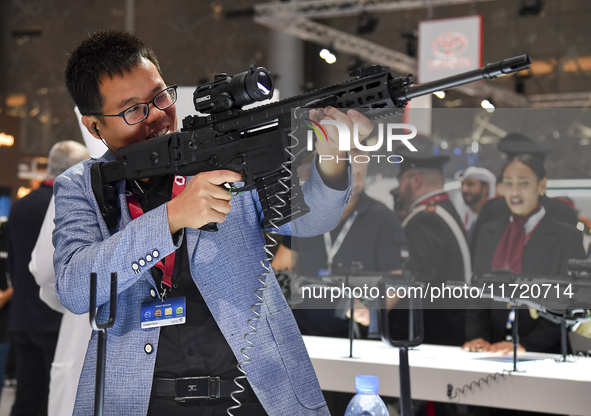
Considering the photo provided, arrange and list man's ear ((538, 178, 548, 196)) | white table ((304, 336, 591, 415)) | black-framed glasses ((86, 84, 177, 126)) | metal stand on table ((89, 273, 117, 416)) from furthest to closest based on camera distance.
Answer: man's ear ((538, 178, 548, 196)) → white table ((304, 336, 591, 415)) → black-framed glasses ((86, 84, 177, 126)) → metal stand on table ((89, 273, 117, 416))

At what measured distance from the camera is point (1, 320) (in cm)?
459

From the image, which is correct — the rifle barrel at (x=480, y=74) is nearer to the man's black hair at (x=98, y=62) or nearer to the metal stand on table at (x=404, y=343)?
the metal stand on table at (x=404, y=343)

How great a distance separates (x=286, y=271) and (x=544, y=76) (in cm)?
686

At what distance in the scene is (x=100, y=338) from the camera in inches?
37.4

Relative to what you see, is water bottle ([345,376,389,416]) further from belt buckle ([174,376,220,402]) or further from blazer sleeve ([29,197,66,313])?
blazer sleeve ([29,197,66,313])

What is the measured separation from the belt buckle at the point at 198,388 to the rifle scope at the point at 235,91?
0.52 m

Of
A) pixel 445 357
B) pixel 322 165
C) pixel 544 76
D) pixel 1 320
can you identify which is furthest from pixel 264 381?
pixel 544 76

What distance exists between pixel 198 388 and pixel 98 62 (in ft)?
2.40

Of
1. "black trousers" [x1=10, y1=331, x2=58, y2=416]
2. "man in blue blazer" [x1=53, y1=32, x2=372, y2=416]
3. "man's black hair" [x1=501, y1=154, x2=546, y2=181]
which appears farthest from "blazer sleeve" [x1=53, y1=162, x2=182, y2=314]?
"black trousers" [x1=10, y1=331, x2=58, y2=416]

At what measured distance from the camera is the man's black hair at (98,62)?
49.8 inches

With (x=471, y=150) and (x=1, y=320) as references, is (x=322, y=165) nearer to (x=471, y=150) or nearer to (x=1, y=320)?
(x=471, y=150)

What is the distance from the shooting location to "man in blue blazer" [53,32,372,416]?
1068 millimetres

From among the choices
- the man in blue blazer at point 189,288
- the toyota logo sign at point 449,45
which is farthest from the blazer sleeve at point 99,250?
the toyota logo sign at point 449,45

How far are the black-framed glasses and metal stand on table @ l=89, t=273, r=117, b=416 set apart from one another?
43cm
